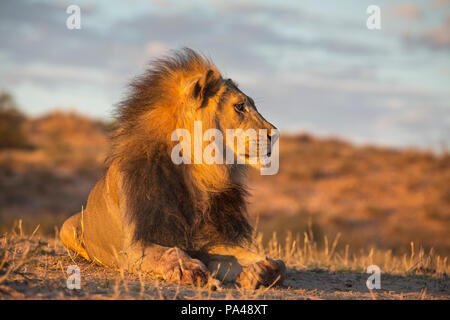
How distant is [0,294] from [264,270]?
7.66 ft

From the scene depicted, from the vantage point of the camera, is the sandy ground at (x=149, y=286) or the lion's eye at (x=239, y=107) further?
the lion's eye at (x=239, y=107)

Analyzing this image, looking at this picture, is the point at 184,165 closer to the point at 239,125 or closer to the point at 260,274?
the point at 239,125

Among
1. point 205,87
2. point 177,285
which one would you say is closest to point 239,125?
point 205,87

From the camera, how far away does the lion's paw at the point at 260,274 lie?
501 cm

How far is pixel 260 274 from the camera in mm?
5043

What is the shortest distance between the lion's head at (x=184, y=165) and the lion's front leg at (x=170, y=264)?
16 centimetres

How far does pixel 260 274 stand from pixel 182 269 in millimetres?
758

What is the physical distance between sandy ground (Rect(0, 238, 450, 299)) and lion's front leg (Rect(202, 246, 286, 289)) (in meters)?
0.11

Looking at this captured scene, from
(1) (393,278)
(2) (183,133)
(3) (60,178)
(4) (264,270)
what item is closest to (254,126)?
(2) (183,133)

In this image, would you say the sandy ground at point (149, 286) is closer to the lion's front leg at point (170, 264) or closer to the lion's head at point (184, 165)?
the lion's front leg at point (170, 264)

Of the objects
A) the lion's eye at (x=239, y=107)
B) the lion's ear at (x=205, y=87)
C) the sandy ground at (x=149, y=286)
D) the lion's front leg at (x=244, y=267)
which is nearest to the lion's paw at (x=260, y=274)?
the lion's front leg at (x=244, y=267)

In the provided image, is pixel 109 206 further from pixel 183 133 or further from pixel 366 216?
pixel 366 216

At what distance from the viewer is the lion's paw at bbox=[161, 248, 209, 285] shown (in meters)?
4.84

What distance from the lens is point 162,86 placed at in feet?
18.6
